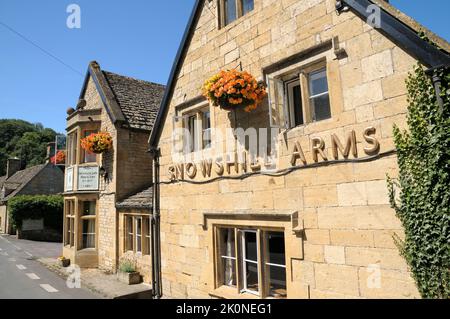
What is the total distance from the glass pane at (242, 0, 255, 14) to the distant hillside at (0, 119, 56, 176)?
61526 millimetres

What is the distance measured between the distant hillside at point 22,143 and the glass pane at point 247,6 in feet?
202

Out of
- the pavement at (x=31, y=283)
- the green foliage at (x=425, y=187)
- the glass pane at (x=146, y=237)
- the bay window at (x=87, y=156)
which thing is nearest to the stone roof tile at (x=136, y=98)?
the bay window at (x=87, y=156)

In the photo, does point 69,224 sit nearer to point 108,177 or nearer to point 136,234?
point 108,177

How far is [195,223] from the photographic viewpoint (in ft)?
26.2

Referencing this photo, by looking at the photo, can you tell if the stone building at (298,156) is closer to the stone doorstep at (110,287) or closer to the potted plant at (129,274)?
the stone doorstep at (110,287)

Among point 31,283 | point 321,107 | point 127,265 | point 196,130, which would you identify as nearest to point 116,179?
point 127,265

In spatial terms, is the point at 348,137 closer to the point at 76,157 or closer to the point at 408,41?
the point at 408,41

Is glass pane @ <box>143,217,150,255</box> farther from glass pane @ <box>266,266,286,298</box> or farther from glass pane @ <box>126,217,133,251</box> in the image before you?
glass pane @ <box>266,266,286,298</box>

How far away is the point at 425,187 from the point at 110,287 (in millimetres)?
9614

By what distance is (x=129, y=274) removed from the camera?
10.7 metres

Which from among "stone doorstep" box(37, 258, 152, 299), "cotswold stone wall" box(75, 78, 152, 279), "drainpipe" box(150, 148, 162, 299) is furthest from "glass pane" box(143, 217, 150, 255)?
"cotswold stone wall" box(75, 78, 152, 279)

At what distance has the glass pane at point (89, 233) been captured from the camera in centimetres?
1402

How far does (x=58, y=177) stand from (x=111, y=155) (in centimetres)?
2801
